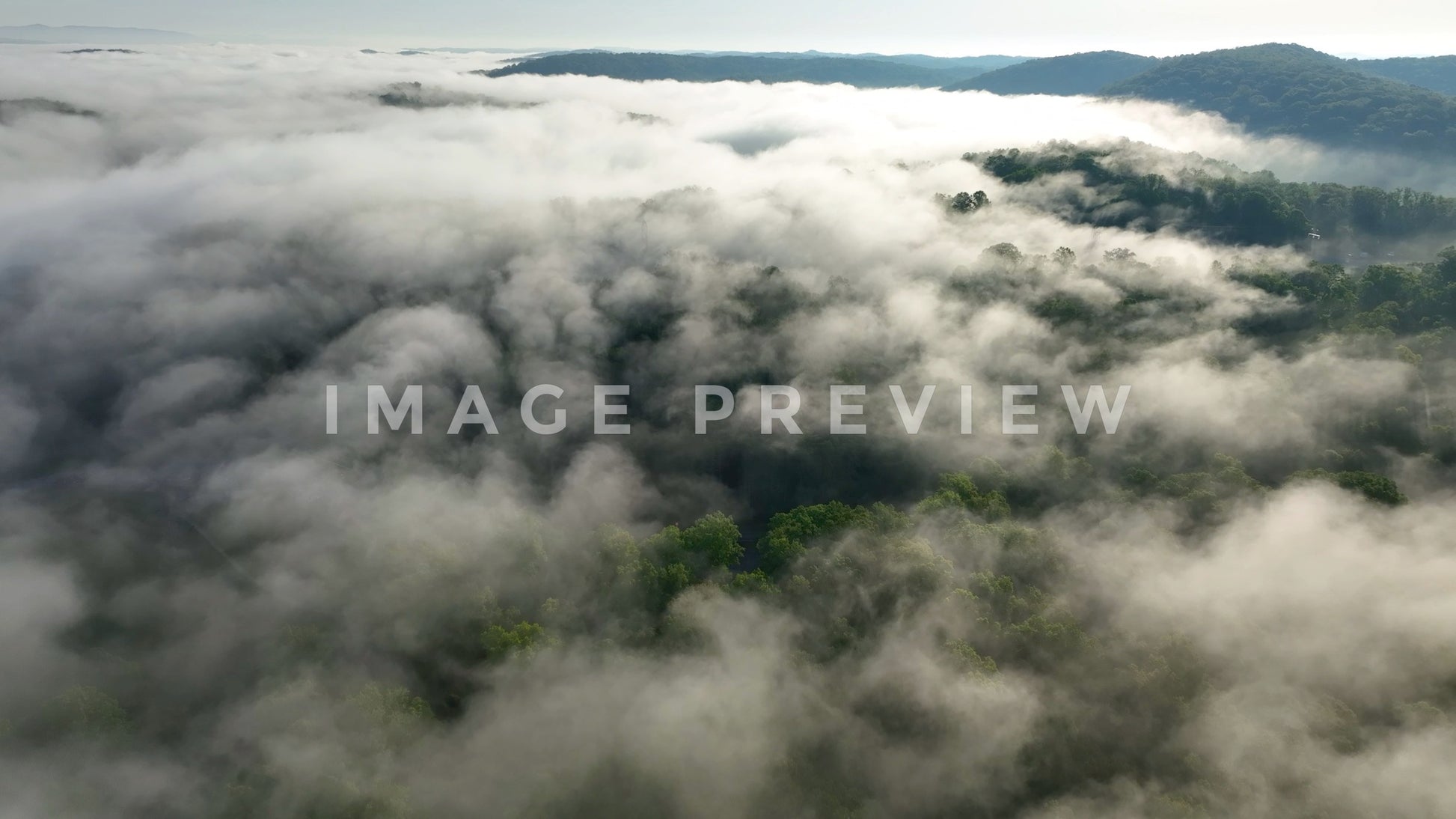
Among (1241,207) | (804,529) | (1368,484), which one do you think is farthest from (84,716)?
(1241,207)

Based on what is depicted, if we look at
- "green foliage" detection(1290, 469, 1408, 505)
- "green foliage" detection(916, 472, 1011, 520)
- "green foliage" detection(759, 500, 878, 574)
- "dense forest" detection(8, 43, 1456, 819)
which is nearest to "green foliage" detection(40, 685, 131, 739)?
"dense forest" detection(8, 43, 1456, 819)

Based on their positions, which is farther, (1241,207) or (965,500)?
(1241,207)

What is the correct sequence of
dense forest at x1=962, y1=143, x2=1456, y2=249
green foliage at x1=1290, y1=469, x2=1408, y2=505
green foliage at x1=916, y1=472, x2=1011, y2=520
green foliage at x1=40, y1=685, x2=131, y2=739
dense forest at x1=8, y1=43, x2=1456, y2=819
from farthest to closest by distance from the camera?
dense forest at x1=962, y1=143, x2=1456, y2=249 → green foliage at x1=916, y1=472, x2=1011, y2=520 → green foliage at x1=1290, y1=469, x2=1408, y2=505 → green foliage at x1=40, y1=685, x2=131, y2=739 → dense forest at x1=8, y1=43, x2=1456, y2=819

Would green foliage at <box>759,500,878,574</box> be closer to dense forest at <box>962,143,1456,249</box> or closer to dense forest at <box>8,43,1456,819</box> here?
dense forest at <box>8,43,1456,819</box>

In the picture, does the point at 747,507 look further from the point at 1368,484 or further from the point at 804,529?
the point at 1368,484

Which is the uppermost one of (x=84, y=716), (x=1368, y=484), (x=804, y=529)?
(x=1368, y=484)

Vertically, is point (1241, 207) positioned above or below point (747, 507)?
above

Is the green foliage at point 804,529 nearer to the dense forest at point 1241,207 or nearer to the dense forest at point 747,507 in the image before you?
the dense forest at point 747,507

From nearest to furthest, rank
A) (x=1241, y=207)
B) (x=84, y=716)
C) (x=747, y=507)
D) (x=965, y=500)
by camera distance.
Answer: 1. (x=84, y=716)
2. (x=965, y=500)
3. (x=747, y=507)
4. (x=1241, y=207)

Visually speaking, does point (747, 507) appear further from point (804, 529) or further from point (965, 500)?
point (965, 500)

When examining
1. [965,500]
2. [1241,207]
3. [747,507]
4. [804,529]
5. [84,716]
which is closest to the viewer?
[84,716]

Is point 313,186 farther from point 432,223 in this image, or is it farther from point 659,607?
point 659,607

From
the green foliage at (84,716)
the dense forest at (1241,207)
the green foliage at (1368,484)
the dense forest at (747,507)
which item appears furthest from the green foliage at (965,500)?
the dense forest at (1241,207)
